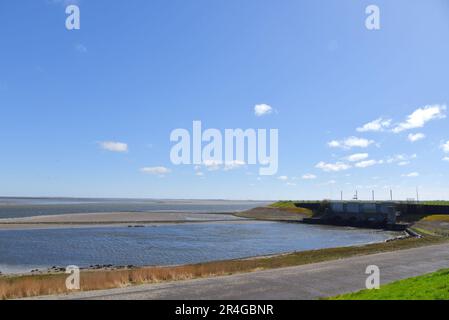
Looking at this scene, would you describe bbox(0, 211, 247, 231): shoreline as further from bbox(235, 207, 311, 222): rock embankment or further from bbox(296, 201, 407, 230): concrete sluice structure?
bbox(296, 201, 407, 230): concrete sluice structure

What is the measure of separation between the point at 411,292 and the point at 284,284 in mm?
5340

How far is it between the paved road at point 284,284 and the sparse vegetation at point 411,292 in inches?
53.5

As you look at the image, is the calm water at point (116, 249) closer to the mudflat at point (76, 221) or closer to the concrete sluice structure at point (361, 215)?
the mudflat at point (76, 221)

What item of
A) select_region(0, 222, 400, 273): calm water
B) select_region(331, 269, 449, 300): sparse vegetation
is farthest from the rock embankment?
select_region(331, 269, 449, 300): sparse vegetation

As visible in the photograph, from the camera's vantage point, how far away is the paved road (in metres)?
15.6

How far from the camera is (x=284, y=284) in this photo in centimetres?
1766

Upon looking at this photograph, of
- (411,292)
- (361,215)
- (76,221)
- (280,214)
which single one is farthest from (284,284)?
(280,214)

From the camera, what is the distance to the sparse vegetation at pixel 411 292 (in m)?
13.3

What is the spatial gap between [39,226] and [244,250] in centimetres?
4262

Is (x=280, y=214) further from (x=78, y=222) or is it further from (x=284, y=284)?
(x=284, y=284)

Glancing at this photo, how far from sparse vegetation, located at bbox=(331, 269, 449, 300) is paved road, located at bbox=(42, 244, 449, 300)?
4.46 ft

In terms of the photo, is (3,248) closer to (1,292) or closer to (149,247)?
(149,247)
